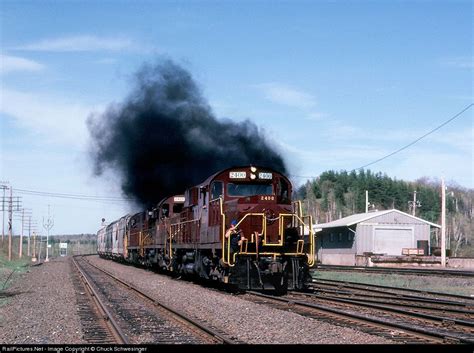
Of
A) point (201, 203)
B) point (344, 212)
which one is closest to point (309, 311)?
point (201, 203)

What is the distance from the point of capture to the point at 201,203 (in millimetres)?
22469

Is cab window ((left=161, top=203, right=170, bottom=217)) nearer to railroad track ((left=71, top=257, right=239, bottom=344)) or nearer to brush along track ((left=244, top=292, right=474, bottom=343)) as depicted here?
railroad track ((left=71, top=257, right=239, bottom=344))

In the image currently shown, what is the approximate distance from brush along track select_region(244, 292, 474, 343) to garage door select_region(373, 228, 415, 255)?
1529 inches

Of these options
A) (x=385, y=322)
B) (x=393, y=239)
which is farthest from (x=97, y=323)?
(x=393, y=239)

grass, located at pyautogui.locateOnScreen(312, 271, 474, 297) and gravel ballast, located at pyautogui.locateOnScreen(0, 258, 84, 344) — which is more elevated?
gravel ballast, located at pyautogui.locateOnScreen(0, 258, 84, 344)

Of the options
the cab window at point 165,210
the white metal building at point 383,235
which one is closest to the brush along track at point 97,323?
the cab window at point 165,210

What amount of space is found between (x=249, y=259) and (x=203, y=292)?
2359mm

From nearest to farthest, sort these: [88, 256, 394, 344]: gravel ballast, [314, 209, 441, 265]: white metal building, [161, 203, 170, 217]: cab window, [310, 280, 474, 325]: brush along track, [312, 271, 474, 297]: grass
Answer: [88, 256, 394, 344]: gravel ballast, [310, 280, 474, 325]: brush along track, [312, 271, 474, 297]: grass, [161, 203, 170, 217]: cab window, [314, 209, 441, 265]: white metal building

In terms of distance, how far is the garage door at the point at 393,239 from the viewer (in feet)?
182

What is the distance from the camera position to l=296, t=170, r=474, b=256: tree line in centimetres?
12331

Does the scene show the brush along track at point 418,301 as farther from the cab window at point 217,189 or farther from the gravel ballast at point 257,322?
the cab window at point 217,189

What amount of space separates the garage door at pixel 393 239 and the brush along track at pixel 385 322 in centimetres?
3884

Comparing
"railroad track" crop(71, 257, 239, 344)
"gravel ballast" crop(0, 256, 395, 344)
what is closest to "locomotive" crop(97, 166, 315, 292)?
"gravel ballast" crop(0, 256, 395, 344)

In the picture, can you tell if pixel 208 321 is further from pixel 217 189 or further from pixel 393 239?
pixel 393 239
